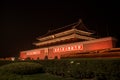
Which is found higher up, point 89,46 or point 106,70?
point 89,46

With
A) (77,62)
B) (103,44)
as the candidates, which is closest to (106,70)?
(77,62)

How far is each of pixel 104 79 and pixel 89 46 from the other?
14721 mm

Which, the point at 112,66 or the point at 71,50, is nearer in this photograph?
the point at 112,66

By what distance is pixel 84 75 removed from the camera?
1075cm

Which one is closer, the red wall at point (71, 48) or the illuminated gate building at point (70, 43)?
the red wall at point (71, 48)

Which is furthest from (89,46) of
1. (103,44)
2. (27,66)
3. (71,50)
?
(27,66)

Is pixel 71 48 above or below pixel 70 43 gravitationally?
below

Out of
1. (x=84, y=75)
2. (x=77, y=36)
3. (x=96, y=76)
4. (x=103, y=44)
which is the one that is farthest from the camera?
(x=77, y=36)

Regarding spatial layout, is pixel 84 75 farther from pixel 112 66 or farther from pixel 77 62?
pixel 112 66

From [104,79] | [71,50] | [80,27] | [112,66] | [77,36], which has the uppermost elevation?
[80,27]

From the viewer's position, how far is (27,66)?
12.8 m

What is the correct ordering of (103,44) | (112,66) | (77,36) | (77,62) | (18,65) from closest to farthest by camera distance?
(112,66), (77,62), (18,65), (103,44), (77,36)

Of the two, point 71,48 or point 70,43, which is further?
point 70,43

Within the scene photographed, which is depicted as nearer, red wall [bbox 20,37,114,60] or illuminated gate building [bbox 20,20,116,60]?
red wall [bbox 20,37,114,60]
